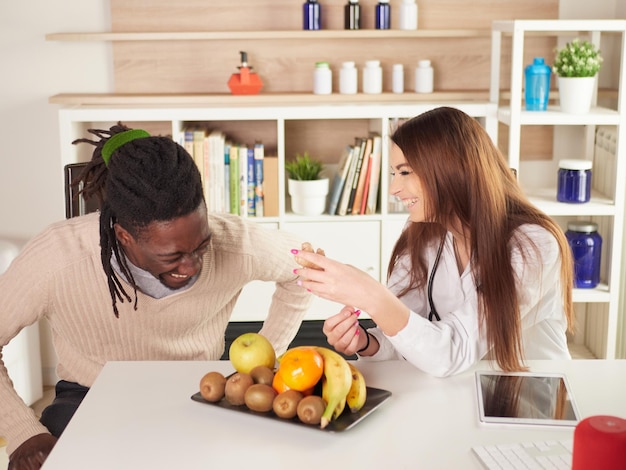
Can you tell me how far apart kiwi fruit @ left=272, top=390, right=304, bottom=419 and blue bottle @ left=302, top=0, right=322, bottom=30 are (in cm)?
212

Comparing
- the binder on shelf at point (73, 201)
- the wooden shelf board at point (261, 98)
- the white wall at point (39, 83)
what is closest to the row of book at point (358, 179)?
the wooden shelf board at point (261, 98)

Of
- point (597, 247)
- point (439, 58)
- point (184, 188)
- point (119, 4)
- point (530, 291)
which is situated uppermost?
point (119, 4)

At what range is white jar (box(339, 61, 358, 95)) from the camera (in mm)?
3334

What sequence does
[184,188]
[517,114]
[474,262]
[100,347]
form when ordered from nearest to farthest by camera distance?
[184,188], [474,262], [100,347], [517,114]

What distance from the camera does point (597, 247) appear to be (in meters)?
3.28

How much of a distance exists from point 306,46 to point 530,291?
1892mm

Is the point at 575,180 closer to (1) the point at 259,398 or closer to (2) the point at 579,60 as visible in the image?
(2) the point at 579,60

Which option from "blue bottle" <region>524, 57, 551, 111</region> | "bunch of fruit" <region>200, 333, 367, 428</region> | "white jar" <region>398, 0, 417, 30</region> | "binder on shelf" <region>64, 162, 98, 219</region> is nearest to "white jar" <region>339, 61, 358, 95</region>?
"white jar" <region>398, 0, 417, 30</region>

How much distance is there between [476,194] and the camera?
1858mm

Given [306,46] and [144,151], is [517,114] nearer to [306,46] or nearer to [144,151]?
[306,46]

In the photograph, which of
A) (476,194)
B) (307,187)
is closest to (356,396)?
(476,194)

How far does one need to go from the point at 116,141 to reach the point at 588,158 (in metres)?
2.28

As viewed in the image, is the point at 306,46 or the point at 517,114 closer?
the point at 517,114

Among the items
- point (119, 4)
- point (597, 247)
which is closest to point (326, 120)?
point (119, 4)
